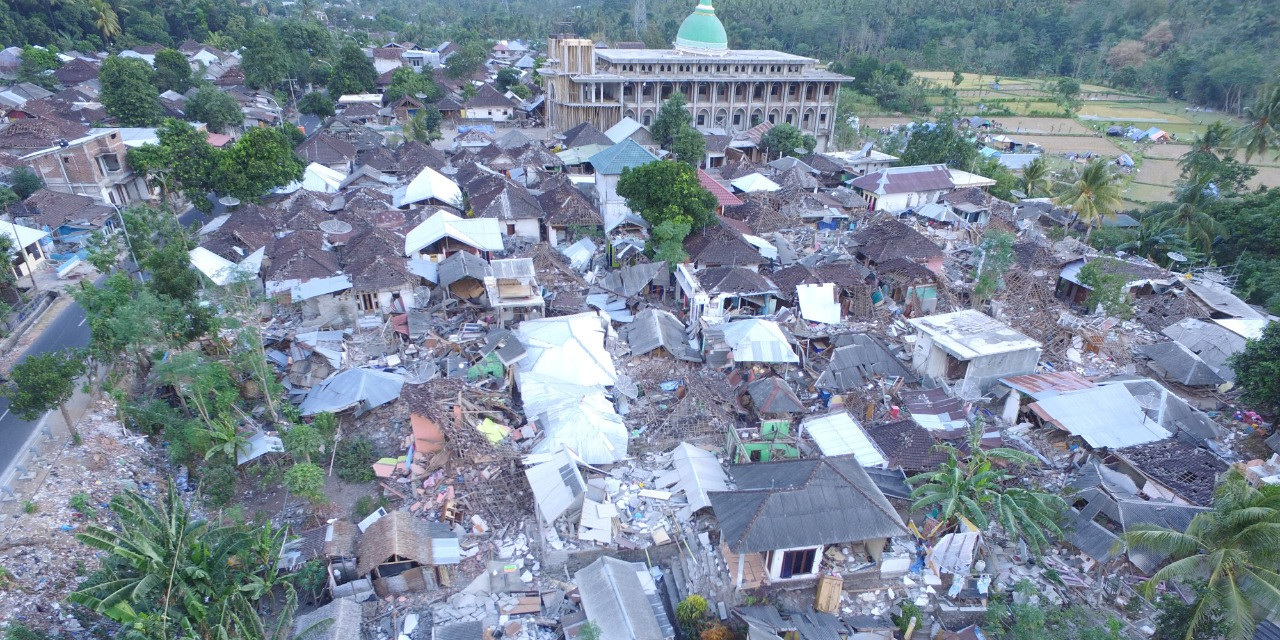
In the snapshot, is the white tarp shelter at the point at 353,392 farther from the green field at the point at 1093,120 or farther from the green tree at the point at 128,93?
the green field at the point at 1093,120

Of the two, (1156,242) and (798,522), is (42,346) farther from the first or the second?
(1156,242)

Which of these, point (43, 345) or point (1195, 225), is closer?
point (43, 345)

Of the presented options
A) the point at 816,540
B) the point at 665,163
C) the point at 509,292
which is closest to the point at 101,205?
the point at 509,292

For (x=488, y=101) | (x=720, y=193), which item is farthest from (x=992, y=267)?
(x=488, y=101)

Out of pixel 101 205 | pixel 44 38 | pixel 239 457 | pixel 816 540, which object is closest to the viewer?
pixel 816 540

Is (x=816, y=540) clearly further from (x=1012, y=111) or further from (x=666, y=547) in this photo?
(x=1012, y=111)

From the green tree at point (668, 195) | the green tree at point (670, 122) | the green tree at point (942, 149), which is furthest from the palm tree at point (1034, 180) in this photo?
the green tree at point (668, 195)
